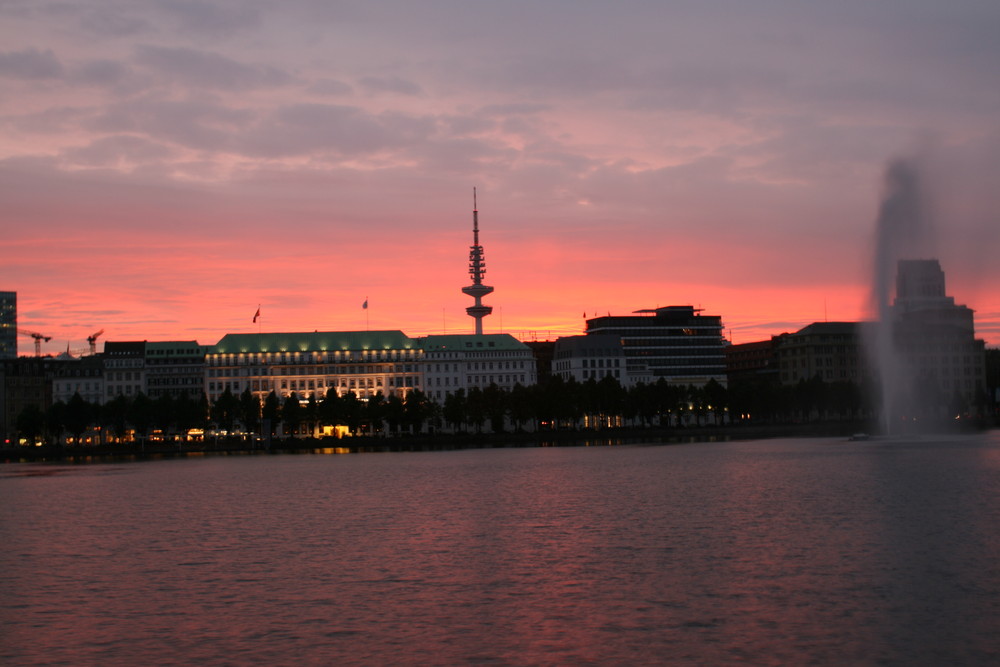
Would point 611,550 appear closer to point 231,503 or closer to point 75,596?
point 75,596

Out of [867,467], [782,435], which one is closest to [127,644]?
[867,467]

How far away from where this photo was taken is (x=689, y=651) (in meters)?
29.2

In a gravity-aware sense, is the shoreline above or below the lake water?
above

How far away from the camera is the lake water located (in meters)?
30.3

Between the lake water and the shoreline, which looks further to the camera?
the shoreline

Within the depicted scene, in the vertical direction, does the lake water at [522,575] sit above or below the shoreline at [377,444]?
below

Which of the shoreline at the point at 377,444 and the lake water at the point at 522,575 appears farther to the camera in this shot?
the shoreline at the point at 377,444

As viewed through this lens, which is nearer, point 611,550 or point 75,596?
point 75,596

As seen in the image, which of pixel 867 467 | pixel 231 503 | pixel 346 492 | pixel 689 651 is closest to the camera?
pixel 689 651

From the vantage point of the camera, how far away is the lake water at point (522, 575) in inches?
1192

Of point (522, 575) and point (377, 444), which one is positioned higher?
point (377, 444)

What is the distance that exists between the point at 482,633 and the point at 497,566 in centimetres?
1131

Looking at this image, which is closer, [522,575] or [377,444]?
[522,575]

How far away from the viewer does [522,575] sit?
40969mm
